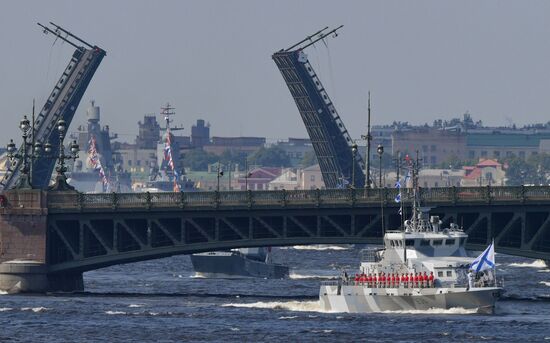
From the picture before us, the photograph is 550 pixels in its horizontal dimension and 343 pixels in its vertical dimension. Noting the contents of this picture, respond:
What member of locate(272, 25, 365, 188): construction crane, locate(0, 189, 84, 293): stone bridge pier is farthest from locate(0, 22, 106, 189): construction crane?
locate(0, 189, 84, 293): stone bridge pier

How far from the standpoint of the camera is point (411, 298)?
8888cm

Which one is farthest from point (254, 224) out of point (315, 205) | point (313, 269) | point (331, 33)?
point (331, 33)

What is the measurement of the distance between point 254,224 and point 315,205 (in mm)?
3571

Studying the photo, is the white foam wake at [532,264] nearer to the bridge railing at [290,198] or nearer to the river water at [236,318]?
the river water at [236,318]

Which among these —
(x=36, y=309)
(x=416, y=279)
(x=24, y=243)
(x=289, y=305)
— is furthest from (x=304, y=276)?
(x=416, y=279)

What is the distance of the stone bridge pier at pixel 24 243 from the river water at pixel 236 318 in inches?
50.3

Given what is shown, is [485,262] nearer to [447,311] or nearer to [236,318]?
[447,311]

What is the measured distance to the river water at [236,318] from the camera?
272 feet

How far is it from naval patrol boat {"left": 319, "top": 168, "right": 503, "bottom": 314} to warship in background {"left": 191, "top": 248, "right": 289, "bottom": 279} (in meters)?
39.0

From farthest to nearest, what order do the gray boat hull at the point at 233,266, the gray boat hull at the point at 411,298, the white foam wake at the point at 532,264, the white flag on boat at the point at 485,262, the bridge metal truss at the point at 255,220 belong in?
the white foam wake at the point at 532,264 → the gray boat hull at the point at 233,266 → the bridge metal truss at the point at 255,220 → the gray boat hull at the point at 411,298 → the white flag on boat at the point at 485,262

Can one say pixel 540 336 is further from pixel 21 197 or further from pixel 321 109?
pixel 321 109

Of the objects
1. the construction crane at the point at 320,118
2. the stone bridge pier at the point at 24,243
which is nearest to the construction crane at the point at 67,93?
the construction crane at the point at 320,118

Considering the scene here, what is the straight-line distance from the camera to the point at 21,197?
10581cm

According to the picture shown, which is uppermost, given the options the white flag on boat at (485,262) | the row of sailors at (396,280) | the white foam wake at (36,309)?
the white flag on boat at (485,262)
